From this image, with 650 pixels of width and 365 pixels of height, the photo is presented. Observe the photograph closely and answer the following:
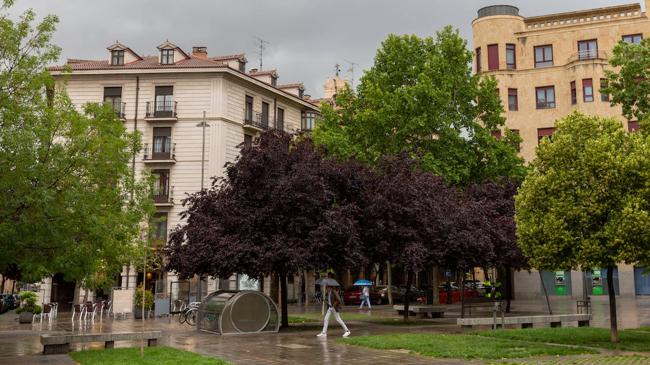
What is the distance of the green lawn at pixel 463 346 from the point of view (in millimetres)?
13828

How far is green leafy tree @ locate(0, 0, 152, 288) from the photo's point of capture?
Result: 1173 cm

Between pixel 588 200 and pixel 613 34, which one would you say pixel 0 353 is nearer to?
pixel 588 200

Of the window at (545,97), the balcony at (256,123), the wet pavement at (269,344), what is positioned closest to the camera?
the wet pavement at (269,344)

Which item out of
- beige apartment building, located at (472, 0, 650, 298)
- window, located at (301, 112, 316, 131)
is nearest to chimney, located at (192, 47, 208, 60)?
window, located at (301, 112, 316, 131)

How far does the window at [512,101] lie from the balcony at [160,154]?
980 inches

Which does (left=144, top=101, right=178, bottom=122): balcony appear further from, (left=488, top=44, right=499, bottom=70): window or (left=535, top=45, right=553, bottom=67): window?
(left=535, top=45, right=553, bottom=67): window

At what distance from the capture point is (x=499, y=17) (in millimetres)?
47125

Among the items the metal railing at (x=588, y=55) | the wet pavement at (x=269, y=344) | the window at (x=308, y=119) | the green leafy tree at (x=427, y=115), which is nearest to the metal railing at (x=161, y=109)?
the window at (x=308, y=119)

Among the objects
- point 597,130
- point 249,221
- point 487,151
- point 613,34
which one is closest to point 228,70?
point 487,151

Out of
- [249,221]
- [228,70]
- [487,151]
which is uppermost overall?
[228,70]

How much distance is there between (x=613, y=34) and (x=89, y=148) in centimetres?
4228

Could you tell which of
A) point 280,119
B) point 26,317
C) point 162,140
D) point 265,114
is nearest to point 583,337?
point 26,317

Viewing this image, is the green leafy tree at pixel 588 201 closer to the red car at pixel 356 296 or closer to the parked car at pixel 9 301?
the red car at pixel 356 296

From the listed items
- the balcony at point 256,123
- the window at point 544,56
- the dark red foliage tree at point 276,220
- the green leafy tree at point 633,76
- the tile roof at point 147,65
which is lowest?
the dark red foliage tree at point 276,220
